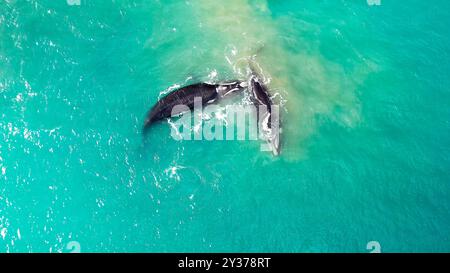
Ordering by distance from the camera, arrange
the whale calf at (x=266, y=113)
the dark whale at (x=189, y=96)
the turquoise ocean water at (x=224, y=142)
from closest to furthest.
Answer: the turquoise ocean water at (x=224, y=142) < the dark whale at (x=189, y=96) < the whale calf at (x=266, y=113)

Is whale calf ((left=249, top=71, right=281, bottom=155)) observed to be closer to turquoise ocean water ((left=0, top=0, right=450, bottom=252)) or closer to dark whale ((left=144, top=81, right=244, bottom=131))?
turquoise ocean water ((left=0, top=0, right=450, bottom=252))

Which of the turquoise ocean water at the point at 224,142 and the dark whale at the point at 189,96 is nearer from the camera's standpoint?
the turquoise ocean water at the point at 224,142

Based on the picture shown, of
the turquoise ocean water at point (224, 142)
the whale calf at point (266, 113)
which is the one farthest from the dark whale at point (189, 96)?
the whale calf at point (266, 113)

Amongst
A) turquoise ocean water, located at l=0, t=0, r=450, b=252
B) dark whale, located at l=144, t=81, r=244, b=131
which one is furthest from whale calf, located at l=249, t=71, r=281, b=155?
dark whale, located at l=144, t=81, r=244, b=131

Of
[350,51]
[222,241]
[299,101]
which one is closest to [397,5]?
[350,51]

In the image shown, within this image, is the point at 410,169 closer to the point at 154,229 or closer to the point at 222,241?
the point at 222,241

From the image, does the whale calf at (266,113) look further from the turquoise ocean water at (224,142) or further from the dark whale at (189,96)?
the dark whale at (189,96)
